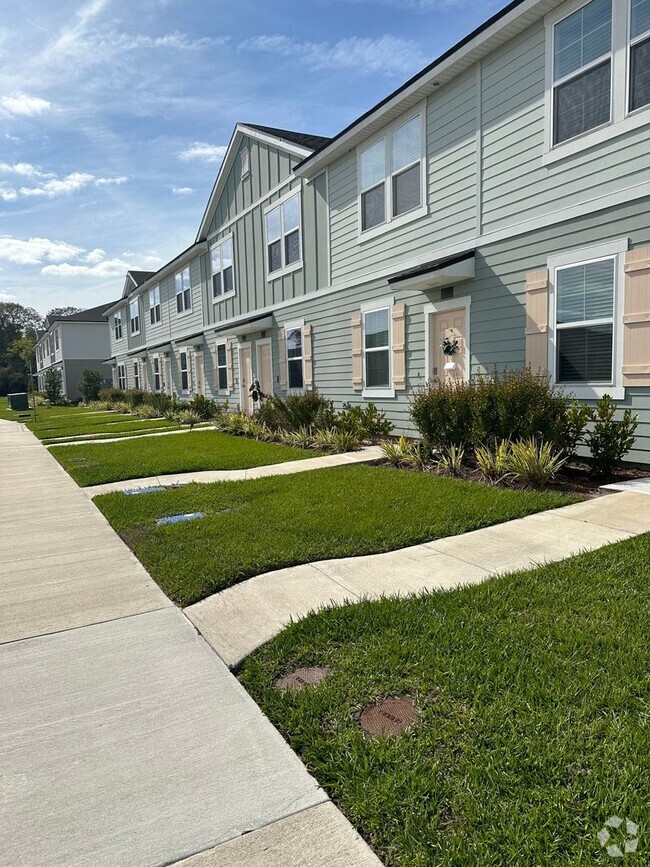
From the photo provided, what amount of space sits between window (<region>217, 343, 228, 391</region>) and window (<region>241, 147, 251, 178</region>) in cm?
549

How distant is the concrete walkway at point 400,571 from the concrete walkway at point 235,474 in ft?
12.4

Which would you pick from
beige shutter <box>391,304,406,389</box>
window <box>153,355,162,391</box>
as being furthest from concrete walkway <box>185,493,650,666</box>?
window <box>153,355,162,391</box>

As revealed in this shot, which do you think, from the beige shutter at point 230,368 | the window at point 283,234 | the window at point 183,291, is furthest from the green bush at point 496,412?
the window at point 183,291

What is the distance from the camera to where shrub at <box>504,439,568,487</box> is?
21.5 ft

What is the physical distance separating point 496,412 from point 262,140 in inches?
470

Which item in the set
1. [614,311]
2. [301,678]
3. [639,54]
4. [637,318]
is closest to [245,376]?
[614,311]

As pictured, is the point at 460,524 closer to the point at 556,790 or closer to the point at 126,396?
the point at 556,790

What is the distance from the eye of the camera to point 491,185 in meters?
A: 8.64

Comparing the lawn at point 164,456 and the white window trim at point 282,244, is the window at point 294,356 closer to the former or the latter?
the white window trim at point 282,244

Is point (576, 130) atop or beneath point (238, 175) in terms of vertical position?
beneath

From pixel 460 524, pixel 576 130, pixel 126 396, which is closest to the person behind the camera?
pixel 460 524

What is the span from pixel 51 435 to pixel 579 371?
14.5 meters

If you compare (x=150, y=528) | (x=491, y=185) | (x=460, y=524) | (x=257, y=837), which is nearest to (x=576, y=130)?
(x=491, y=185)

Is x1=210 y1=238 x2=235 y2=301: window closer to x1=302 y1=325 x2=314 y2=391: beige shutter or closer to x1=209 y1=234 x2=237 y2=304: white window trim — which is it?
x1=209 y1=234 x2=237 y2=304: white window trim
